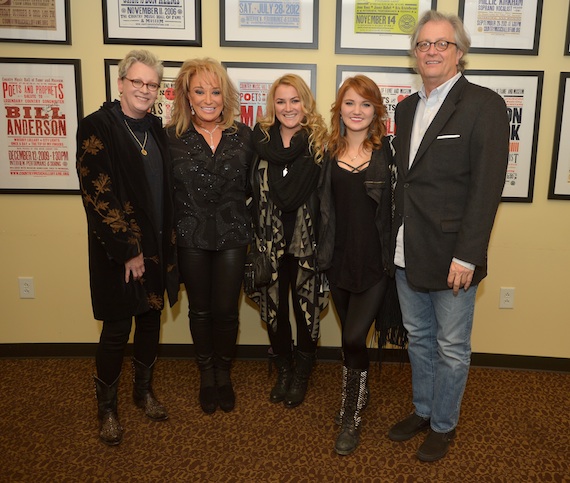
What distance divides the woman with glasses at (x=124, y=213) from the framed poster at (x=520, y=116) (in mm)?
1769

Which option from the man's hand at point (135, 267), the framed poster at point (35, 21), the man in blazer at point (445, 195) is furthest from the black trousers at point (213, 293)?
the framed poster at point (35, 21)

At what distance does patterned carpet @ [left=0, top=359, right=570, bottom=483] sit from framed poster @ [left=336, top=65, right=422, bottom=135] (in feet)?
5.40

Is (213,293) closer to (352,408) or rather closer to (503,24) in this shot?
(352,408)

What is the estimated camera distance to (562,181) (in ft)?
8.80

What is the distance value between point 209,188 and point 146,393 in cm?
108

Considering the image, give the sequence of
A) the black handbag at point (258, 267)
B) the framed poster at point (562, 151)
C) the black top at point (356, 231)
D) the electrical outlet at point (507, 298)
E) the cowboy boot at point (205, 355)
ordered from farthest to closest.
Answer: the electrical outlet at point (507, 298) → the framed poster at point (562, 151) → the cowboy boot at point (205, 355) → the black handbag at point (258, 267) → the black top at point (356, 231)

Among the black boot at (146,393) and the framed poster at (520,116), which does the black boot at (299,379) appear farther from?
the framed poster at (520,116)

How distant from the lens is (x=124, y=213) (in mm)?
1947

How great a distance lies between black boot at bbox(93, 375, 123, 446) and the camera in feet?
6.91

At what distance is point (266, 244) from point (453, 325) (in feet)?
2.93

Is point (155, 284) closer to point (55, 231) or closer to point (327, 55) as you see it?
point (55, 231)

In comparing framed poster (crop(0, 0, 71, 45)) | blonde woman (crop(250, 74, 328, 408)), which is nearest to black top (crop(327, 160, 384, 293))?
blonde woman (crop(250, 74, 328, 408))

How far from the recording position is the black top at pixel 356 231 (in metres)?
1.98

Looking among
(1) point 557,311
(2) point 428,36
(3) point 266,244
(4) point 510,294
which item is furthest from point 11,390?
(1) point 557,311
